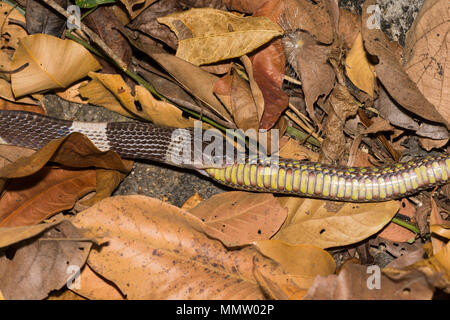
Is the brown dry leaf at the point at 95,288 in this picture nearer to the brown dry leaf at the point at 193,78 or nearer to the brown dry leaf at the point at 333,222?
the brown dry leaf at the point at 333,222

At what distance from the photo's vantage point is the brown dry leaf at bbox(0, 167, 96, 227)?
3.61 meters

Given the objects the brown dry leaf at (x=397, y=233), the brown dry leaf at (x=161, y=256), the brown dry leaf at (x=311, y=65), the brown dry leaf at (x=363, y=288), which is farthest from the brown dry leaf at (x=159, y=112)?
the brown dry leaf at (x=397, y=233)

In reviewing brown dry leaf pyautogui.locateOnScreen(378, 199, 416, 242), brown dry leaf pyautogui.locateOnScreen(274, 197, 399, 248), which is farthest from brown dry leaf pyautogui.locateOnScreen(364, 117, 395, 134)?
brown dry leaf pyautogui.locateOnScreen(378, 199, 416, 242)

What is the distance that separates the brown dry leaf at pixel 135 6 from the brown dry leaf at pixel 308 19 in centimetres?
116

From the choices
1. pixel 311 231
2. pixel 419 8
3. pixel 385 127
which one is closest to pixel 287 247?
pixel 311 231

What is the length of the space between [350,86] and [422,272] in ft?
5.80

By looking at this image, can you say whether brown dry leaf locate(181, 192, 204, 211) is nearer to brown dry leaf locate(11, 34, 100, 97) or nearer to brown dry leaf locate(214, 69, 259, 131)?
brown dry leaf locate(214, 69, 259, 131)

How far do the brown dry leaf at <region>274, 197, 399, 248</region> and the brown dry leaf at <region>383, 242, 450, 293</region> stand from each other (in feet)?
1.46

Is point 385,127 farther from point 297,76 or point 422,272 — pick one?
point 422,272

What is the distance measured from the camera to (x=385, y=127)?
3.85m

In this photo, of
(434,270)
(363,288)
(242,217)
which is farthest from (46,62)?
(434,270)

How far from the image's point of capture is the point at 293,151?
399 cm

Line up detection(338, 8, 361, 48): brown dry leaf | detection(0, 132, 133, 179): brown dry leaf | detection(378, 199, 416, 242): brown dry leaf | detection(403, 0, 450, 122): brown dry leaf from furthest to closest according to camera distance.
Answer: detection(338, 8, 361, 48): brown dry leaf, detection(378, 199, 416, 242): brown dry leaf, detection(403, 0, 450, 122): brown dry leaf, detection(0, 132, 133, 179): brown dry leaf

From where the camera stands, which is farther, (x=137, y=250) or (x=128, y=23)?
(x=128, y=23)
